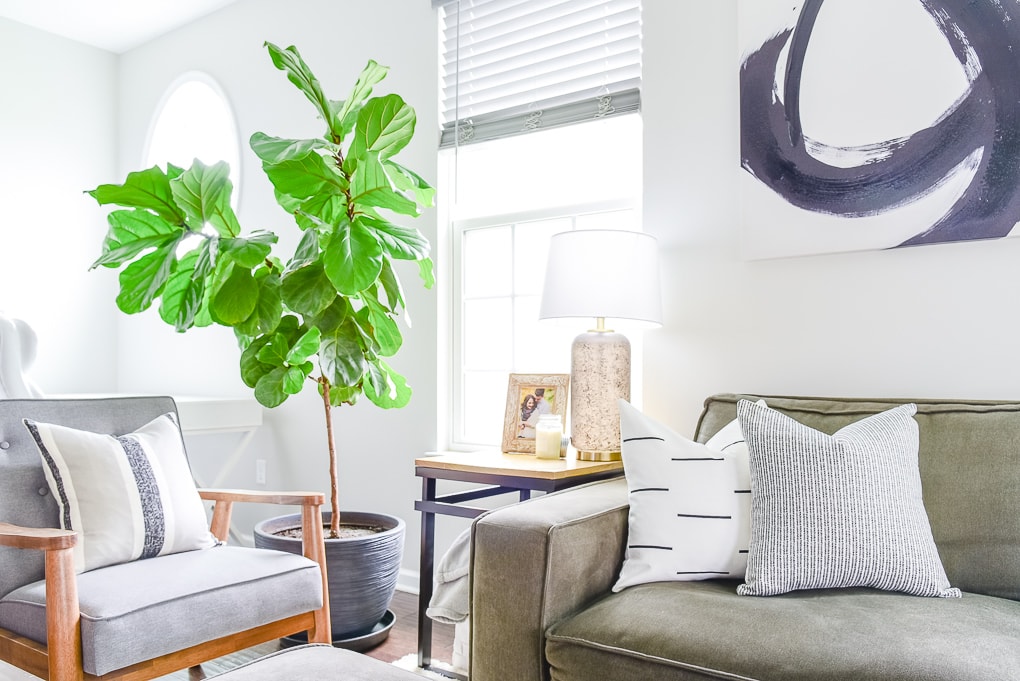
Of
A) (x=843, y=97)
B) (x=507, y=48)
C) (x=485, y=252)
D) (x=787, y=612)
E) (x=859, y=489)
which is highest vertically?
(x=507, y=48)

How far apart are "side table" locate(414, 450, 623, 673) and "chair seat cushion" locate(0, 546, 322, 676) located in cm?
39

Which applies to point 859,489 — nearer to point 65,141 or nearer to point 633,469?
point 633,469

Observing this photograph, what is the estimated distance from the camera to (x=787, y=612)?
1.46 meters

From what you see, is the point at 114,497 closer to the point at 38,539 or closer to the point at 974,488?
the point at 38,539

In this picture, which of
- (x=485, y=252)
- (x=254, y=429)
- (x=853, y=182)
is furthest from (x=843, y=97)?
(x=254, y=429)

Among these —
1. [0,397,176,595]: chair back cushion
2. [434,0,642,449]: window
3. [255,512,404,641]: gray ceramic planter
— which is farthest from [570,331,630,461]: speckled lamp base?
[0,397,176,595]: chair back cushion

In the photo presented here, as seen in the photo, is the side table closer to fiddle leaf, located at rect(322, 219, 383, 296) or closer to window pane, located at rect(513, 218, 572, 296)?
fiddle leaf, located at rect(322, 219, 383, 296)

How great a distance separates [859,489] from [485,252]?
179cm

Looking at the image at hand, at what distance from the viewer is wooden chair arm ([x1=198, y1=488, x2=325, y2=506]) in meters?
2.20

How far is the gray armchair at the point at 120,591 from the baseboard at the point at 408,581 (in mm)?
993

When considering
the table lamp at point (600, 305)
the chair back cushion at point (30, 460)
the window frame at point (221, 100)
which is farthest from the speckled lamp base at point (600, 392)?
the window frame at point (221, 100)

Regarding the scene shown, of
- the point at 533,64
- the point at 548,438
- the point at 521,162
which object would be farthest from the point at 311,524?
the point at 533,64

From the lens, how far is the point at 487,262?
9.96 ft

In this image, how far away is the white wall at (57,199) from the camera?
4102mm
